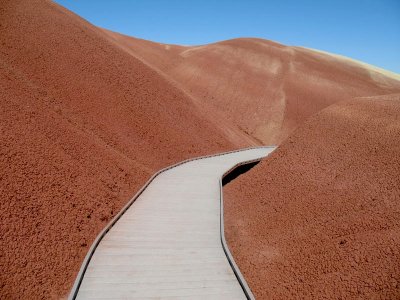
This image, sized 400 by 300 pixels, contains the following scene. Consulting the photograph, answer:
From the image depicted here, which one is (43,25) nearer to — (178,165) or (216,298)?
(178,165)

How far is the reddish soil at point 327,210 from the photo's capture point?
8641mm

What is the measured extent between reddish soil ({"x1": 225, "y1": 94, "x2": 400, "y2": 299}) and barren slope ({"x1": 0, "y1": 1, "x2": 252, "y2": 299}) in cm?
545

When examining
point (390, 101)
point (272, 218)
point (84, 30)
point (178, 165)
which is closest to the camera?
point (272, 218)

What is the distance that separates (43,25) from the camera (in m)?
23.6

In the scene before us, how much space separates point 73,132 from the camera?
14359mm

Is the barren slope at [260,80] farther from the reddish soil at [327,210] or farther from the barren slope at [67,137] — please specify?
the reddish soil at [327,210]

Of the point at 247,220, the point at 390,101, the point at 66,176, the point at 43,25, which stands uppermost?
the point at 43,25

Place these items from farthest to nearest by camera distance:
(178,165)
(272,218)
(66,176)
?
(178,165) → (272,218) → (66,176)

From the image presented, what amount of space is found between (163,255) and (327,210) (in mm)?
6600

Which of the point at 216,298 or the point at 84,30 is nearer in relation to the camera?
the point at 216,298

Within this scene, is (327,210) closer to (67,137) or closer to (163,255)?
(163,255)

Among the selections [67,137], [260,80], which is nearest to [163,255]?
[67,137]

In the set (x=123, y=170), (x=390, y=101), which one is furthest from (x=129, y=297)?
(x=390, y=101)

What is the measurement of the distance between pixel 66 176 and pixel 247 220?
24.5 ft
